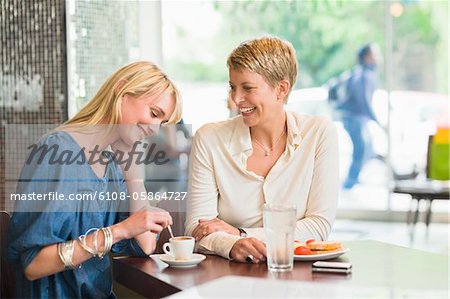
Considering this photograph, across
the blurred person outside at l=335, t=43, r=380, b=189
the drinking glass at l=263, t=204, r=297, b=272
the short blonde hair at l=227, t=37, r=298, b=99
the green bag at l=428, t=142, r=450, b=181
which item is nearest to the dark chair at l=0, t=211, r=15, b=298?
the drinking glass at l=263, t=204, r=297, b=272

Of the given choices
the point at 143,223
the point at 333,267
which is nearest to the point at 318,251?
the point at 333,267

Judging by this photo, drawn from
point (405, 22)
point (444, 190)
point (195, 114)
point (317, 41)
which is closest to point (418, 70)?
point (405, 22)

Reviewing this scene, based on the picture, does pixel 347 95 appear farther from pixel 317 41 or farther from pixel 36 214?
pixel 36 214

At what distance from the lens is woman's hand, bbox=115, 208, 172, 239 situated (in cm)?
181

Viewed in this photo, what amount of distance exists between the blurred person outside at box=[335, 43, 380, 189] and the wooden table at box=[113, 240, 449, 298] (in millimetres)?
4811

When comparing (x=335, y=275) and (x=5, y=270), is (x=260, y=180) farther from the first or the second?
(x=5, y=270)

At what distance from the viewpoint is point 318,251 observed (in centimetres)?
189

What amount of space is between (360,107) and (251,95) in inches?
182

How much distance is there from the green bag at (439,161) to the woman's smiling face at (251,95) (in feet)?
12.6

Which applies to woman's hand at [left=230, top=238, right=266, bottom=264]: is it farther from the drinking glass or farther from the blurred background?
the blurred background

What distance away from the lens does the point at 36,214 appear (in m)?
1.83

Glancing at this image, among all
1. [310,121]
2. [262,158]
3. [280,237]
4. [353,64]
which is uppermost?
[353,64]

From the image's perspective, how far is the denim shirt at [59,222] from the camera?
1.82 metres

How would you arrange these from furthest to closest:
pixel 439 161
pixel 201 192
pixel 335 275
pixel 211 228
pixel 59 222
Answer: pixel 439 161 → pixel 201 192 → pixel 211 228 → pixel 59 222 → pixel 335 275
